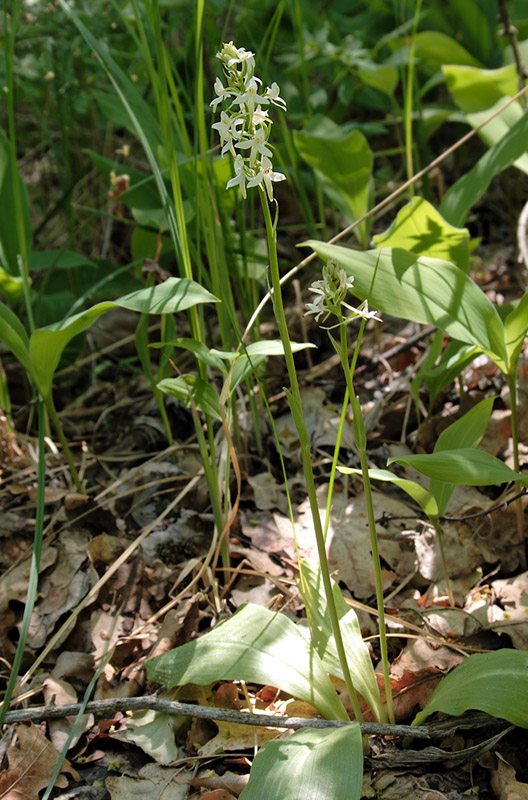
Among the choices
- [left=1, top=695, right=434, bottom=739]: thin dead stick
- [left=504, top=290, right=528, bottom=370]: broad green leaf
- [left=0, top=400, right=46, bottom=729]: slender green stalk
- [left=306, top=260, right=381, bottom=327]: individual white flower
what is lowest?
[left=1, top=695, right=434, bottom=739]: thin dead stick

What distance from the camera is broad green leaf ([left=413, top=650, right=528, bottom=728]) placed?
3.59 ft

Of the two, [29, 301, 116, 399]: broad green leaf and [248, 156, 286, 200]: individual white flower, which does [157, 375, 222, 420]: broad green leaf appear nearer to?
[29, 301, 116, 399]: broad green leaf

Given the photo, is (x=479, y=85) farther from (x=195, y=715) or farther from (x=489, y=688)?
(x=195, y=715)

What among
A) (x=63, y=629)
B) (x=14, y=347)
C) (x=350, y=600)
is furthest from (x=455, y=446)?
(x=14, y=347)

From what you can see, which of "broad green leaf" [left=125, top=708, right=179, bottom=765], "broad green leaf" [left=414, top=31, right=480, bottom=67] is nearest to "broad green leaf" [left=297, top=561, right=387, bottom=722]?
"broad green leaf" [left=125, top=708, right=179, bottom=765]

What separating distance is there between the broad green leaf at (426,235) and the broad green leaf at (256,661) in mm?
1057

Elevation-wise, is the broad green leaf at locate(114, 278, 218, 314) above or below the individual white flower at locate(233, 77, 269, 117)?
below

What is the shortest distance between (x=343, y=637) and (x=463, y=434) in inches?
22.3

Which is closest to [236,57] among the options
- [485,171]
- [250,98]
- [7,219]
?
[250,98]

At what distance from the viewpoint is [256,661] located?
Answer: 4.23 feet

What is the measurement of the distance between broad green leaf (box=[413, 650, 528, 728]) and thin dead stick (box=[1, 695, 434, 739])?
7 centimetres

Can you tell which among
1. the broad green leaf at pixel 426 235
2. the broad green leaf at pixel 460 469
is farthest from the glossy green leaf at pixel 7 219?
the broad green leaf at pixel 460 469

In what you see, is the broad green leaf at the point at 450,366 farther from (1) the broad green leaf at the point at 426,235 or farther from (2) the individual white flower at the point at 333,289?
(2) the individual white flower at the point at 333,289

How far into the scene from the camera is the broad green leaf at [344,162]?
2.32 meters
